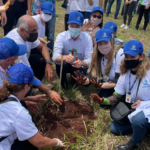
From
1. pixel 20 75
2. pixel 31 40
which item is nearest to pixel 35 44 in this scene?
pixel 31 40

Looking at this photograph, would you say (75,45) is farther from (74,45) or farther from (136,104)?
(136,104)

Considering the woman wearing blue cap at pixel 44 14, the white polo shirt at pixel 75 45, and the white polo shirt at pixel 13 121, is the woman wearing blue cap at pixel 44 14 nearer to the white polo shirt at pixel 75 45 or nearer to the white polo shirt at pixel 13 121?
the white polo shirt at pixel 75 45

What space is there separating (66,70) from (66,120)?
36.8 inches

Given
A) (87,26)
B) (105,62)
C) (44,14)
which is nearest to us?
(105,62)

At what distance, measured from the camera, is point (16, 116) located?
1.42m

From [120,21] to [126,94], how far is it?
6.55 metres

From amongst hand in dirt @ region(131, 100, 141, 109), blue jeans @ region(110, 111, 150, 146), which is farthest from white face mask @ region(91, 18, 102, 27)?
blue jeans @ region(110, 111, 150, 146)

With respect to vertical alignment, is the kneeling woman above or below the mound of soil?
above

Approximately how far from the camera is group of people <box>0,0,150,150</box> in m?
1.51

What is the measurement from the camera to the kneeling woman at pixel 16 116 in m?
1.43

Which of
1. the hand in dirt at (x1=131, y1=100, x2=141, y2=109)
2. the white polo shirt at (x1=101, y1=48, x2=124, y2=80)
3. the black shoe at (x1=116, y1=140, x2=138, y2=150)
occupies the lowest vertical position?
the black shoe at (x1=116, y1=140, x2=138, y2=150)

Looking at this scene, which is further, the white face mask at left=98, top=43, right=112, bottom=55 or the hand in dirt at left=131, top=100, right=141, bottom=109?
the white face mask at left=98, top=43, right=112, bottom=55

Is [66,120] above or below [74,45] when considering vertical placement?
below

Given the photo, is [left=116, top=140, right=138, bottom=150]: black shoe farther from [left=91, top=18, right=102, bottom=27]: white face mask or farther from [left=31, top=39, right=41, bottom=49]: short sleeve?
[left=91, top=18, right=102, bottom=27]: white face mask
